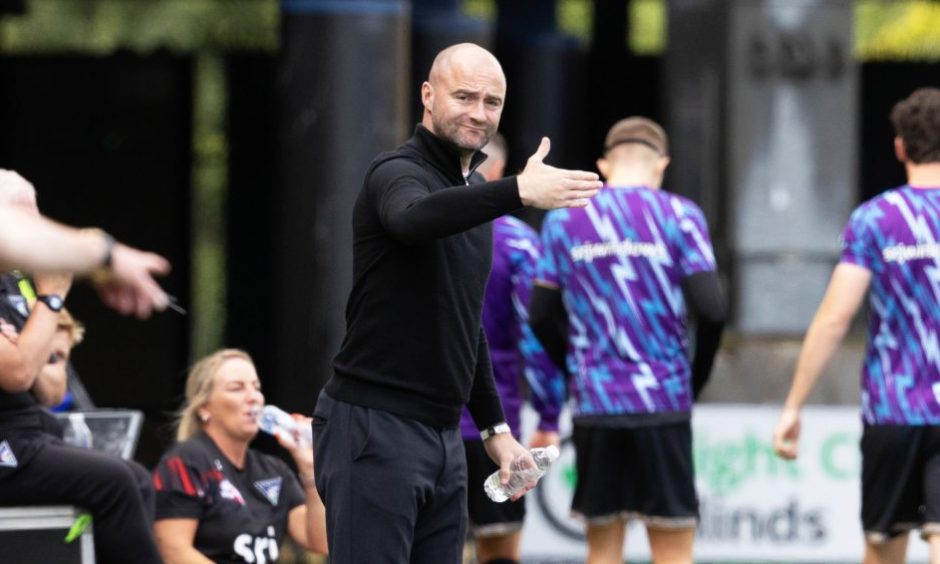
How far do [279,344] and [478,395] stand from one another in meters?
6.81

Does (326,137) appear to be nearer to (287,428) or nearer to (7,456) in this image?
(287,428)

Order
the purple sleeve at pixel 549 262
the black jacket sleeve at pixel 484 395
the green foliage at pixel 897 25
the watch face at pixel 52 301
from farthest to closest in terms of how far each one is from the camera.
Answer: the green foliage at pixel 897 25
the purple sleeve at pixel 549 262
the watch face at pixel 52 301
the black jacket sleeve at pixel 484 395

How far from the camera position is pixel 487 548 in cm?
926

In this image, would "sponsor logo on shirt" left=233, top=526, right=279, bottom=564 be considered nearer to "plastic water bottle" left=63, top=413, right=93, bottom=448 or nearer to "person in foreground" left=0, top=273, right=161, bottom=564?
"person in foreground" left=0, top=273, right=161, bottom=564

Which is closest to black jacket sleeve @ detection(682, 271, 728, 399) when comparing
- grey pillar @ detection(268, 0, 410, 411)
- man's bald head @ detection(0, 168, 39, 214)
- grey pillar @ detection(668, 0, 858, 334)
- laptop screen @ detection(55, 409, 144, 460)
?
laptop screen @ detection(55, 409, 144, 460)

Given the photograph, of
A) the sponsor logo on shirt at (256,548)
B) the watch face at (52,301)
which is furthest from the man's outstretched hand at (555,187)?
the sponsor logo on shirt at (256,548)

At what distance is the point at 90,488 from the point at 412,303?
7.05 feet

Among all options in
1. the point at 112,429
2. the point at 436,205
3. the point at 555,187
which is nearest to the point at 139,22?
the point at 112,429

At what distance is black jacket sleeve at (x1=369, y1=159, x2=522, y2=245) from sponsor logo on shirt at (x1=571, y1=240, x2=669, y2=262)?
2916 mm

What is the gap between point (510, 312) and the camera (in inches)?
354

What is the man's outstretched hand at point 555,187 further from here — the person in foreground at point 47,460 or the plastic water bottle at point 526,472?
the person in foreground at point 47,460

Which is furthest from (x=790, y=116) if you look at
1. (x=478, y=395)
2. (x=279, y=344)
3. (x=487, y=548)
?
(x=478, y=395)

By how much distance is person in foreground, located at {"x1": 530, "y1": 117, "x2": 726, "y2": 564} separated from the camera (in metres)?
8.55

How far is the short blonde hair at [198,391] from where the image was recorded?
325 inches
